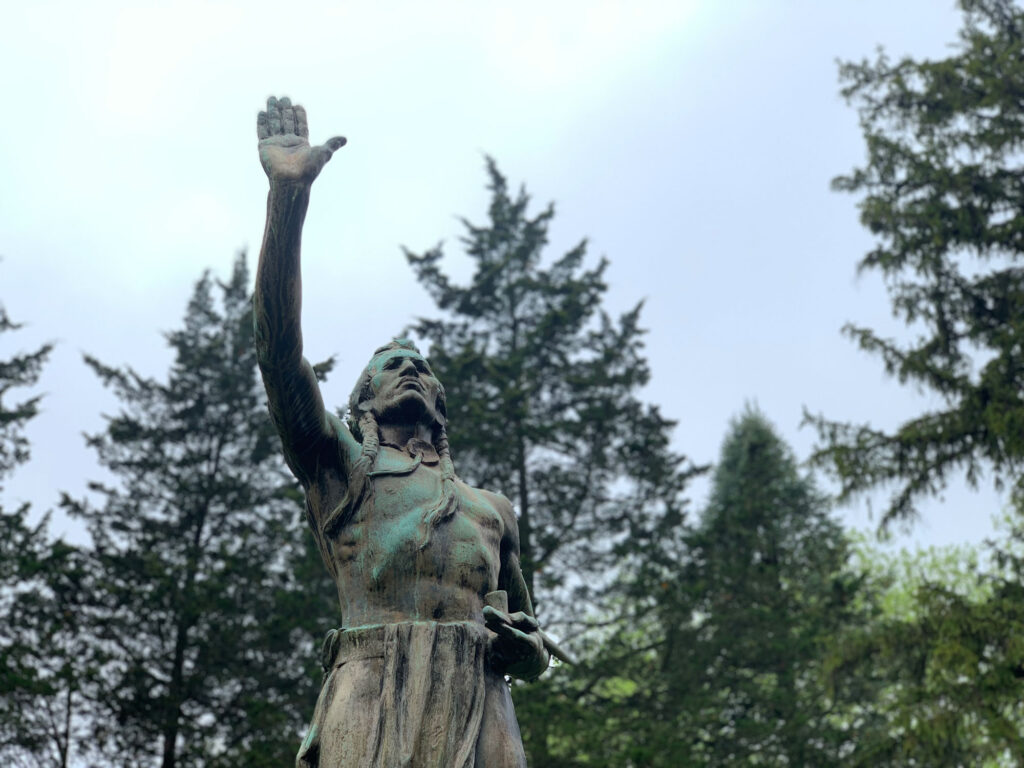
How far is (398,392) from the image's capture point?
5180 mm

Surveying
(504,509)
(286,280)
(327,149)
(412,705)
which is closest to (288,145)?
(327,149)

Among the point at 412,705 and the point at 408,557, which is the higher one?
the point at 408,557

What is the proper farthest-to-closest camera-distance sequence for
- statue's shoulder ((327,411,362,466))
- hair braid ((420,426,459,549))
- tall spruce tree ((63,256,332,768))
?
tall spruce tree ((63,256,332,768)) → statue's shoulder ((327,411,362,466)) → hair braid ((420,426,459,549))

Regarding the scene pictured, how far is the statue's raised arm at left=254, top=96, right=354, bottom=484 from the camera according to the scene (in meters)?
4.54

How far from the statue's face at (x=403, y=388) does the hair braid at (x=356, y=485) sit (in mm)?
143

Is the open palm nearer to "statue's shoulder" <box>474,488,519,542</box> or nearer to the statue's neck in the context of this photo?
the statue's neck

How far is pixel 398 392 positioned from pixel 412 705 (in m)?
1.39

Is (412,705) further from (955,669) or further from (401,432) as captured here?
(955,669)

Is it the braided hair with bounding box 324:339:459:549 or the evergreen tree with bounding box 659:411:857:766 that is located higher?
the evergreen tree with bounding box 659:411:857:766

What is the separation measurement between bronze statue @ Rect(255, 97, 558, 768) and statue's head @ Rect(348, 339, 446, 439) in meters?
0.16

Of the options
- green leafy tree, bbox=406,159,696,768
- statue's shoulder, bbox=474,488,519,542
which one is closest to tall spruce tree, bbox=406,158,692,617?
green leafy tree, bbox=406,159,696,768

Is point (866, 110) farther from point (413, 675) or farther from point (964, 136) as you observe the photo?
point (413, 675)

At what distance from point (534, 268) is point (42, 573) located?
37.0 ft

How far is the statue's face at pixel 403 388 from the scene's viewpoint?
5.16 meters
